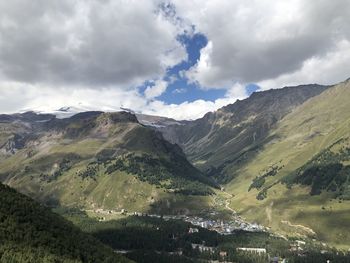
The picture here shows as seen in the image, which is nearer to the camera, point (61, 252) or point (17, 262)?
point (17, 262)

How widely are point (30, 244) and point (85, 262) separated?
2633cm

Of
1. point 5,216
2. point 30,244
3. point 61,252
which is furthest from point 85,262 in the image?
point 5,216

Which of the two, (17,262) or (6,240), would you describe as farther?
(6,240)

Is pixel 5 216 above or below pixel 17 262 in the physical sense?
above

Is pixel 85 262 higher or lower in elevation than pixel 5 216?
lower

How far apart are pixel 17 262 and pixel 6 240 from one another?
A: 20274 millimetres

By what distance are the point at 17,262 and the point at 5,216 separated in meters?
42.9

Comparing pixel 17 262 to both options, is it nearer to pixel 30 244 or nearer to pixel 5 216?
pixel 30 244

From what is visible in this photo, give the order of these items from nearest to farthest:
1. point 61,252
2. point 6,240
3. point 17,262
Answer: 1. point 17,262
2. point 6,240
3. point 61,252

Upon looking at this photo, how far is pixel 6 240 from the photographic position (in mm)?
176875

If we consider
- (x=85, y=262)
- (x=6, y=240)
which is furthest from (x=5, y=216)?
(x=85, y=262)

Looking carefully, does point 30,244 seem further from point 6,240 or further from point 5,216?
point 5,216

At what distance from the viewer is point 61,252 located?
191 meters

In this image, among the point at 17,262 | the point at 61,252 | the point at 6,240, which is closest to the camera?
the point at 17,262
